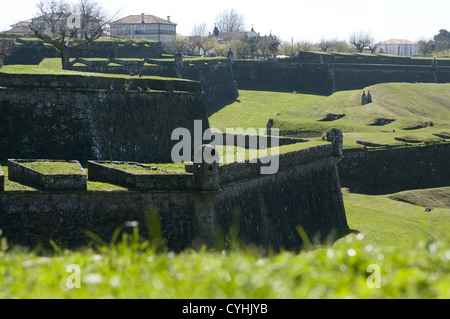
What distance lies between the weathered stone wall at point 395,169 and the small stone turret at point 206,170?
38.3 m

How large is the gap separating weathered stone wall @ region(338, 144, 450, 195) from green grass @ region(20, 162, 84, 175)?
39.8m

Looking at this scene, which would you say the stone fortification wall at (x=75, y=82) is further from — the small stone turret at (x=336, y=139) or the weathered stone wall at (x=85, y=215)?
the weathered stone wall at (x=85, y=215)

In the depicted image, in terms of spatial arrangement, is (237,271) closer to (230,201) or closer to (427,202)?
(230,201)

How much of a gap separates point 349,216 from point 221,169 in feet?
70.9

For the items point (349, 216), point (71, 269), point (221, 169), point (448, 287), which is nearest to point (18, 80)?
point (221, 169)

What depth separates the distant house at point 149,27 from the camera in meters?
146

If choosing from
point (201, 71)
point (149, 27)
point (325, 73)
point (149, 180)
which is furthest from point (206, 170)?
point (149, 27)

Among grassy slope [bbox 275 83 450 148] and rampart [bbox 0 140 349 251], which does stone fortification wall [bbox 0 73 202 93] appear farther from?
grassy slope [bbox 275 83 450 148]

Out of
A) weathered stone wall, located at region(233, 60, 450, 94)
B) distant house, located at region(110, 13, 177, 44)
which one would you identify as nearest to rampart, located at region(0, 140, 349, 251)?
weathered stone wall, located at region(233, 60, 450, 94)

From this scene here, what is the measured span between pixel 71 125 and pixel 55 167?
9.01 m

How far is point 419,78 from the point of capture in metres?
134

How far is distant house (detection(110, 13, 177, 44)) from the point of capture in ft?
480
